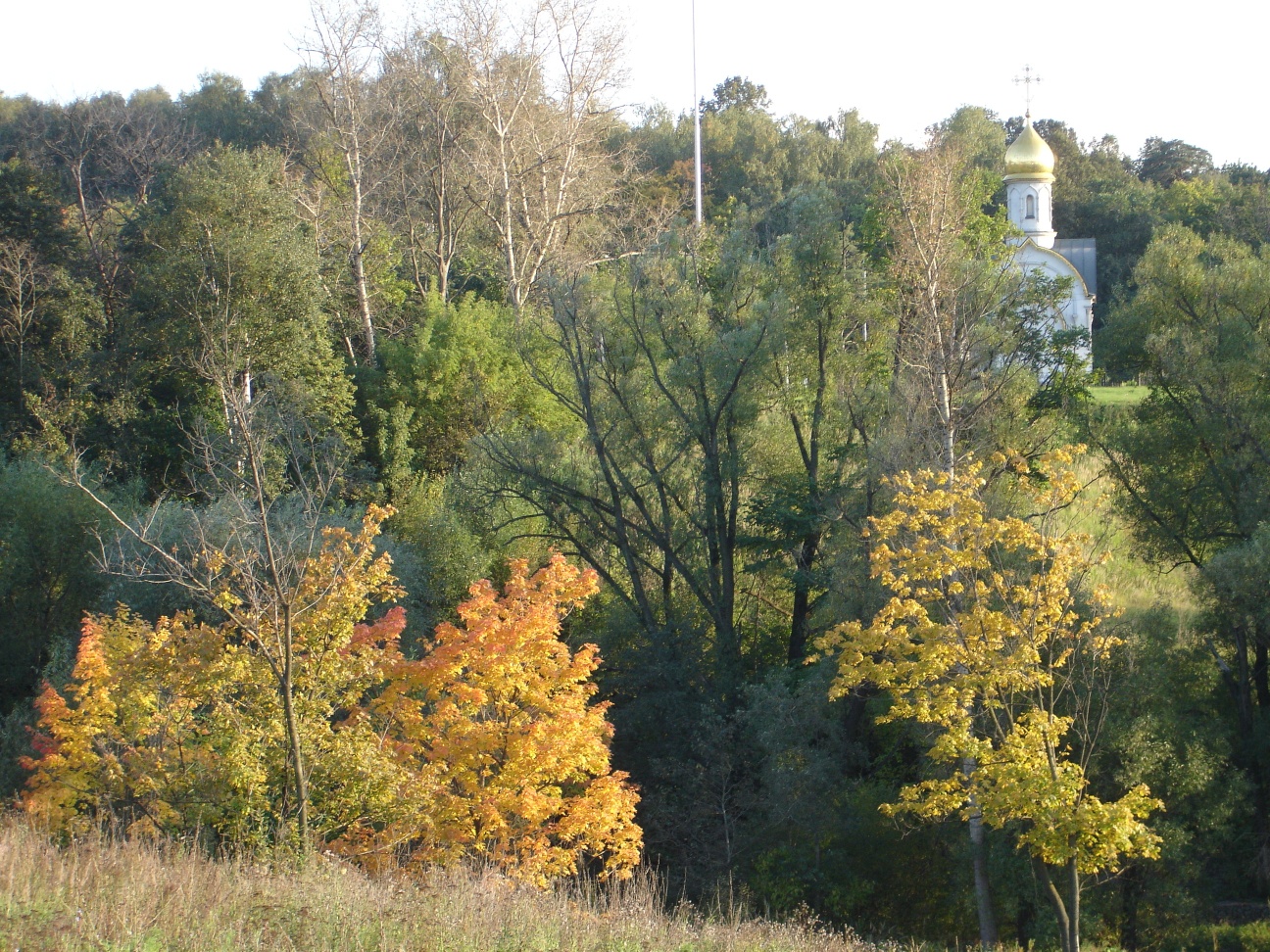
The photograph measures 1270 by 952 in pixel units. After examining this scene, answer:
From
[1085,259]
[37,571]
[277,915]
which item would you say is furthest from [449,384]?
[1085,259]

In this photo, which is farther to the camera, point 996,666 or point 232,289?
point 232,289

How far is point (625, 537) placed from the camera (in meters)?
24.0

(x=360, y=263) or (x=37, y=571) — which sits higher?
(x=360, y=263)

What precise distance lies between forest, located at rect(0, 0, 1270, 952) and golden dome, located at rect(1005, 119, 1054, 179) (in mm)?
12858

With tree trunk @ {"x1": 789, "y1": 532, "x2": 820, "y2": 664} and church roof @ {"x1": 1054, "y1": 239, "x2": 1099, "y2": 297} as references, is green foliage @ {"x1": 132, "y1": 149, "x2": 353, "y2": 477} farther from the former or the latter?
church roof @ {"x1": 1054, "y1": 239, "x2": 1099, "y2": 297}

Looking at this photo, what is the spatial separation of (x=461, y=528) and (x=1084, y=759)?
14359 millimetres

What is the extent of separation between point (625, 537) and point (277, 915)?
17.5 m

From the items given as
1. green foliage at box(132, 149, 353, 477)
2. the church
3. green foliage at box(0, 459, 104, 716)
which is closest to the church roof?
the church

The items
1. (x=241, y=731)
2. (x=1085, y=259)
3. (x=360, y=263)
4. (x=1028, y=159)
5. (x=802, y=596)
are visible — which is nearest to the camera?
(x=241, y=731)

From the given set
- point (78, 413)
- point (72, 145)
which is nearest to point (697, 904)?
point (78, 413)

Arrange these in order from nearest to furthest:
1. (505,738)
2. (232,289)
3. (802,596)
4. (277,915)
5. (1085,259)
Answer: (277,915) → (505,738) → (802,596) → (232,289) → (1085,259)

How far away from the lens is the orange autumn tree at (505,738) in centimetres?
1479

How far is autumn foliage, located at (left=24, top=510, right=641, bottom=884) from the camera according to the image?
39.0 ft

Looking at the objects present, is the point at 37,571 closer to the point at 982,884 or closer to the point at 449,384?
the point at 449,384
